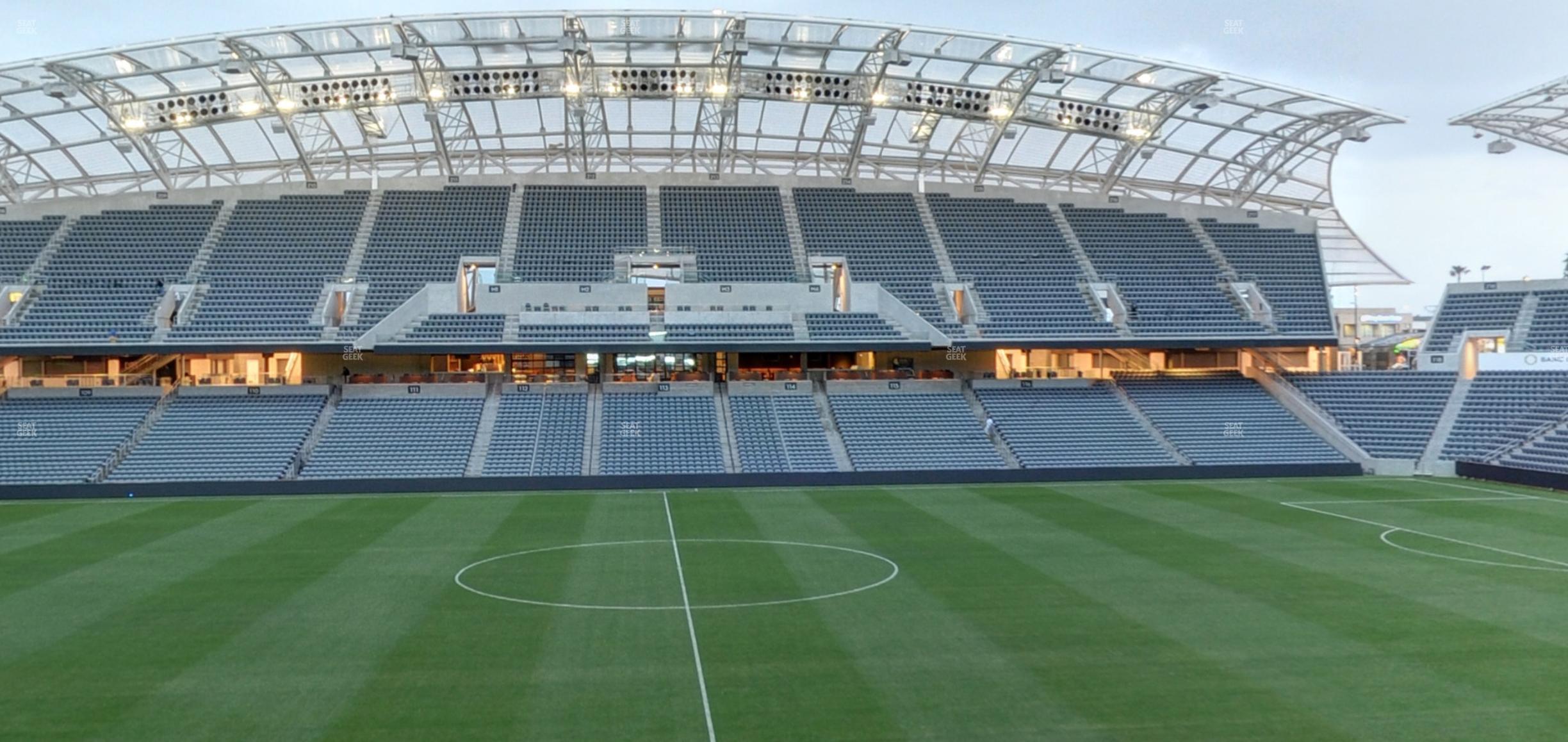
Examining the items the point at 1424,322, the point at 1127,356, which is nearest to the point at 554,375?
the point at 1127,356

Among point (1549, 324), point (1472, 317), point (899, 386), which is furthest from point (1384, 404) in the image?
point (899, 386)

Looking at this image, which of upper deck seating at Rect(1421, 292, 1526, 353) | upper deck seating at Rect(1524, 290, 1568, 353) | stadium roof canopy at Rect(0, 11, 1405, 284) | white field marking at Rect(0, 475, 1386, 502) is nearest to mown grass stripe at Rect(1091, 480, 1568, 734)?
white field marking at Rect(0, 475, 1386, 502)

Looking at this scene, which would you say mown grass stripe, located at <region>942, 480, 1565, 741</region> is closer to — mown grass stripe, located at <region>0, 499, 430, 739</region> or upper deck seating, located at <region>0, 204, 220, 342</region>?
mown grass stripe, located at <region>0, 499, 430, 739</region>

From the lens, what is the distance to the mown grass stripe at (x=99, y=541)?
20.8 metres

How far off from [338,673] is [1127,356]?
129 ft

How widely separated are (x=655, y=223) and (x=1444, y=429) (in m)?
32.3

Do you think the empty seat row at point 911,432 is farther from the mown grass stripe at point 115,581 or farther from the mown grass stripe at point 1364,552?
the mown grass stripe at point 115,581

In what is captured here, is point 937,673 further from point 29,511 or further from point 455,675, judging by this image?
point 29,511

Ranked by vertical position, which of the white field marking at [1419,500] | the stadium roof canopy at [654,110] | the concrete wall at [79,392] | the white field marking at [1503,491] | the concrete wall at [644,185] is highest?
the stadium roof canopy at [654,110]

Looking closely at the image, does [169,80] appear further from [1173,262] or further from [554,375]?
[1173,262]

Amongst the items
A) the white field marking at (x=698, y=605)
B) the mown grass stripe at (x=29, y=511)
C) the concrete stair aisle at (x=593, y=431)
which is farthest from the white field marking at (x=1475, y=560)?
the mown grass stripe at (x=29, y=511)

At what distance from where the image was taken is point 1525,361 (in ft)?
133

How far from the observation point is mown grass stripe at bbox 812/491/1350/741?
12.1 meters

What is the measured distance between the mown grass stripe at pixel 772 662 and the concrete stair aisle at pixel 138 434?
77.2 ft
